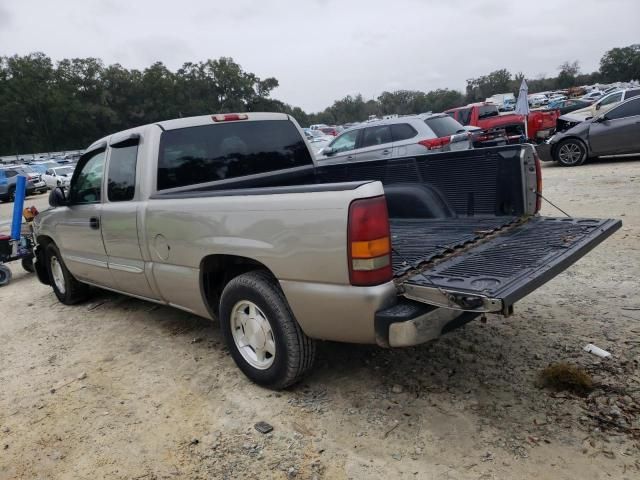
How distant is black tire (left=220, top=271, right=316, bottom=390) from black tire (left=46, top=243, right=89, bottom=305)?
3137 mm

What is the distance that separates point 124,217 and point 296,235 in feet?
6.41

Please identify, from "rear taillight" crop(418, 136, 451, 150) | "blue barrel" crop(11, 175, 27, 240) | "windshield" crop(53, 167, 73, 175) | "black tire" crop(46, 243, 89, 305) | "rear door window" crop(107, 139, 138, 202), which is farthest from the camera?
"windshield" crop(53, 167, 73, 175)

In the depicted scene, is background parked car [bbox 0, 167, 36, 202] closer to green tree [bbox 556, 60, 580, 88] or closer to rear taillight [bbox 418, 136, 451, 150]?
rear taillight [bbox 418, 136, 451, 150]

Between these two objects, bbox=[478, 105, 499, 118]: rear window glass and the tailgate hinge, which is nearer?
the tailgate hinge

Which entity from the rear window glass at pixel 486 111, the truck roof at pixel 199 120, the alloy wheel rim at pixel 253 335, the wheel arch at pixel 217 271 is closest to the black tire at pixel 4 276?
the truck roof at pixel 199 120

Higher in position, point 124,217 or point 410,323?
point 124,217

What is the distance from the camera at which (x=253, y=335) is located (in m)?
3.21

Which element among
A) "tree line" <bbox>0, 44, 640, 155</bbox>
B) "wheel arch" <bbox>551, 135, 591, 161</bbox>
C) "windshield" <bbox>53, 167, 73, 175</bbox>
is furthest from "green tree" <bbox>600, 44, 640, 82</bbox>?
"windshield" <bbox>53, 167, 73, 175</bbox>

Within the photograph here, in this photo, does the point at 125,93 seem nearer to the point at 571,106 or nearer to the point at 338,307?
the point at 571,106

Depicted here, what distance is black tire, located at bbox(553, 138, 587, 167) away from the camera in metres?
11.9

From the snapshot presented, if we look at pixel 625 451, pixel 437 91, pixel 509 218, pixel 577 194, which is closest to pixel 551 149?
pixel 577 194

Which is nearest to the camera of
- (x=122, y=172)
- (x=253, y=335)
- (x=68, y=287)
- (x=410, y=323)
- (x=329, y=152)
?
(x=410, y=323)

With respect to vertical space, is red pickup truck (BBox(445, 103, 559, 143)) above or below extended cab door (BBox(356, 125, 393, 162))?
above

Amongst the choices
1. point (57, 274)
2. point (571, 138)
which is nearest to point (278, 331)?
point (57, 274)
